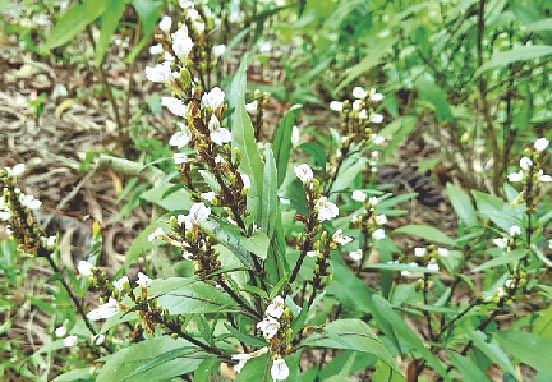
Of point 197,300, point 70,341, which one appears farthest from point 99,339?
point 197,300

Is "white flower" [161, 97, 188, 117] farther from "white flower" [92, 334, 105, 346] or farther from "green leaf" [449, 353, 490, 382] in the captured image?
"green leaf" [449, 353, 490, 382]

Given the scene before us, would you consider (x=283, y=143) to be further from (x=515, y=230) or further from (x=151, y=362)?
(x=515, y=230)

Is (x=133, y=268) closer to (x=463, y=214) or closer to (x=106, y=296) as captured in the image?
A: (x=106, y=296)

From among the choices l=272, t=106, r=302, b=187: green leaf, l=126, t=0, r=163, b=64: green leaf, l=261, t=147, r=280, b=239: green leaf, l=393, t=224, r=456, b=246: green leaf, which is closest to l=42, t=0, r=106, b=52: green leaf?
l=126, t=0, r=163, b=64: green leaf

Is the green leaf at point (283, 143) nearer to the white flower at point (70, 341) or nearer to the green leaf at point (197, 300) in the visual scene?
the green leaf at point (197, 300)

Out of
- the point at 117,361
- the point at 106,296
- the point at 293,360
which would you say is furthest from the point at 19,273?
the point at 293,360

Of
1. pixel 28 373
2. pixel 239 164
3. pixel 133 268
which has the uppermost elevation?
pixel 239 164
